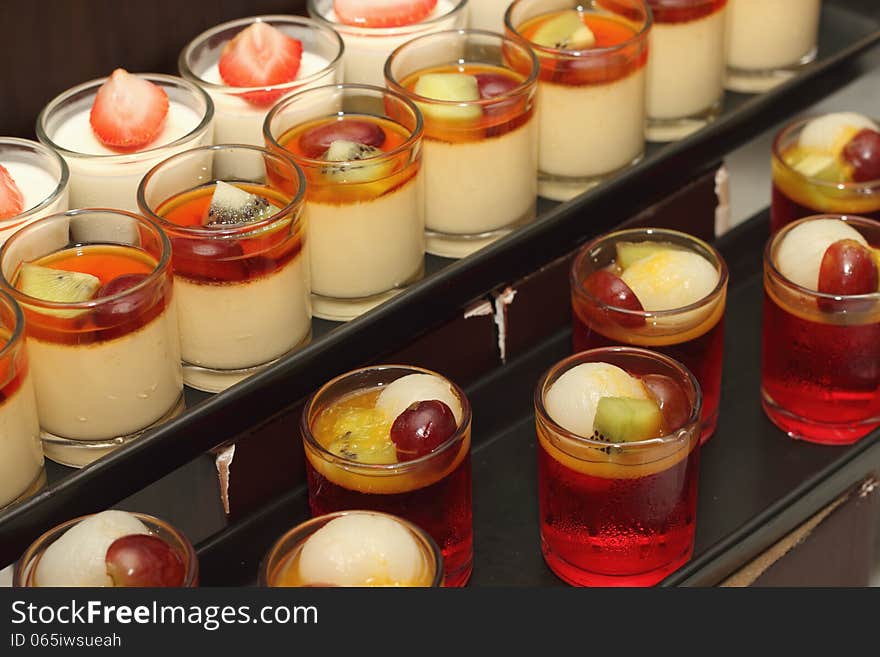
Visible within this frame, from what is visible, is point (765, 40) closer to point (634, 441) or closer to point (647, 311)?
point (647, 311)

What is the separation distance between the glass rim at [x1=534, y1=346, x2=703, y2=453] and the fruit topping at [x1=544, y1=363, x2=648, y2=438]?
0.01 meters

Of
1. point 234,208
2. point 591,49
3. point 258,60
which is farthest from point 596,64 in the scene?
point 234,208

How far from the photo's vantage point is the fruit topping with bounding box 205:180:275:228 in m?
1.41

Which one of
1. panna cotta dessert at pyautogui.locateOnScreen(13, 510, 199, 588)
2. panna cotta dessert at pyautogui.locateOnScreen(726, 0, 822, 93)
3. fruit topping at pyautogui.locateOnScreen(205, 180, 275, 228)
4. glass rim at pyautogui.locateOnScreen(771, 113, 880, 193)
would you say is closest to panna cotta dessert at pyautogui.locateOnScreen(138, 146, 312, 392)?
fruit topping at pyautogui.locateOnScreen(205, 180, 275, 228)

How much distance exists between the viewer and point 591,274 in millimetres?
1579

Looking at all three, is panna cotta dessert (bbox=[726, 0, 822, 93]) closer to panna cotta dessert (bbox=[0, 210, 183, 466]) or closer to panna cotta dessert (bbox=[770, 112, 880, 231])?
panna cotta dessert (bbox=[770, 112, 880, 231])

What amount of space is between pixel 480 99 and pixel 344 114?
15 centimetres

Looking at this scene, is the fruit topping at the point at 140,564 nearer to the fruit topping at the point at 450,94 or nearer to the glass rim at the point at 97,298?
the glass rim at the point at 97,298

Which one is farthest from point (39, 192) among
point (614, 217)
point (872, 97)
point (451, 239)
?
point (872, 97)

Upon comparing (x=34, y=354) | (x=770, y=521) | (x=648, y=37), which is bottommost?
(x=770, y=521)

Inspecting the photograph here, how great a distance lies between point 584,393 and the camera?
139 centimetres

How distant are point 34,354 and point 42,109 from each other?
15.3 inches

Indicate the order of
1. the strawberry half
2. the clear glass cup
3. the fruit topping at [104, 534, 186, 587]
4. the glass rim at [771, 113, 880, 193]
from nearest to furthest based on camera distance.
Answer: the fruit topping at [104, 534, 186, 587] < the clear glass cup < the strawberry half < the glass rim at [771, 113, 880, 193]

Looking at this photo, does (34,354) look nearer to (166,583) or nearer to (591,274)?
(166,583)
